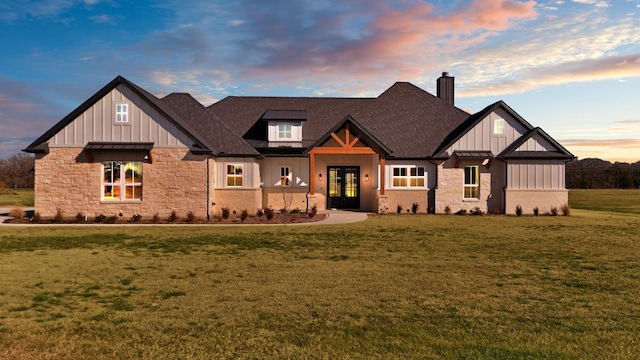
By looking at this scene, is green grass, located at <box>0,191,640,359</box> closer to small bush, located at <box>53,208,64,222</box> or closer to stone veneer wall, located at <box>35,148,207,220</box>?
small bush, located at <box>53,208,64,222</box>

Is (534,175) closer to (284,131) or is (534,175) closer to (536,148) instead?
(536,148)

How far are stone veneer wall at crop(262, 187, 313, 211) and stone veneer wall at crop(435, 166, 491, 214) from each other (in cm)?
788

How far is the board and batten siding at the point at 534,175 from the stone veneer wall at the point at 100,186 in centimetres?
1714

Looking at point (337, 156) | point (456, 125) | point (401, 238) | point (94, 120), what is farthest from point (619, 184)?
point (94, 120)

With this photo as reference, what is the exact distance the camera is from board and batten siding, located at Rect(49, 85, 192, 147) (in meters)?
20.8

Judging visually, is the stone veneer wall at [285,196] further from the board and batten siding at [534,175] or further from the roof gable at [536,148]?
the board and batten siding at [534,175]

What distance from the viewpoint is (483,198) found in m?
25.0

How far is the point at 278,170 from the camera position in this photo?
25.7 m

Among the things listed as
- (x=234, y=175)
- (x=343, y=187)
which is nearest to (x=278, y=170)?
(x=234, y=175)

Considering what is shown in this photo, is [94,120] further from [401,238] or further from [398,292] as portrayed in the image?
[398,292]

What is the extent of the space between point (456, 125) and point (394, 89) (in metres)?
5.53

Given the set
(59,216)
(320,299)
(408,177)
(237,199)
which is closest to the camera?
(320,299)

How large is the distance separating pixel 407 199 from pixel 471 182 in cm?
390

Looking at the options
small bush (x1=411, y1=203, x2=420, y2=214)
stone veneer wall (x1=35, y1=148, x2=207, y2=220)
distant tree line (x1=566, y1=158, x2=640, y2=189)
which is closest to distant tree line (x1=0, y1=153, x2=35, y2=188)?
stone veneer wall (x1=35, y1=148, x2=207, y2=220)
